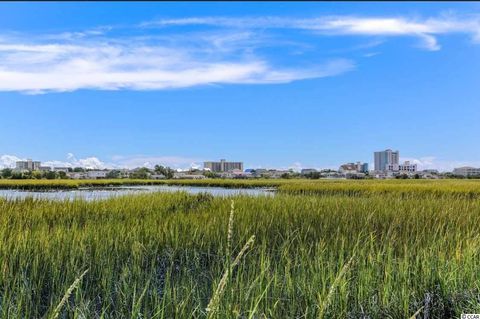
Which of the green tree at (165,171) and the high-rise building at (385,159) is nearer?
the green tree at (165,171)

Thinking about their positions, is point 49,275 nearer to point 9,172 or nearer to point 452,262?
point 452,262

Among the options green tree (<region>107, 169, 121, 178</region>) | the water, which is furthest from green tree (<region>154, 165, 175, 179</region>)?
the water

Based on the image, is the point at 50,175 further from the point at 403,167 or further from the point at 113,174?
the point at 403,167

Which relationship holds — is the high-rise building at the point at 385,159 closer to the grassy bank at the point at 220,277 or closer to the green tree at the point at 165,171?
the green tree at the point at 165,171

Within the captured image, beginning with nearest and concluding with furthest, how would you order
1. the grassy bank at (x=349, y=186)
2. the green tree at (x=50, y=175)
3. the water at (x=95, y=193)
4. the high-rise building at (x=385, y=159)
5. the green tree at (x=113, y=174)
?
the water at (x=95, y=193) < the grassy bank at (x=349, y=186) < the green tree at (x=50, y=175) < the green tree at (x=113, y=174) < the high-rise building at (x=385, y=159)

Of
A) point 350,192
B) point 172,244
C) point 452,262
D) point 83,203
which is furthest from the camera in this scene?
point 350,192

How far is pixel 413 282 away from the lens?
4.49m

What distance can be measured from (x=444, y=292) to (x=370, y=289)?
805 millimetres

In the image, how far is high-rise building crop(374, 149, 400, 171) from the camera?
340 ft

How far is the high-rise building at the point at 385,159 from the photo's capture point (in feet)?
340

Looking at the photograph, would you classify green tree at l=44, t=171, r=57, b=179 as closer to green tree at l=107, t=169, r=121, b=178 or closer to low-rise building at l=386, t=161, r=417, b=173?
green tree at l=107, t=169, r=121, b=178

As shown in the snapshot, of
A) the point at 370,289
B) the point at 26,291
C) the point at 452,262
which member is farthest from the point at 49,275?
the point at 452,262

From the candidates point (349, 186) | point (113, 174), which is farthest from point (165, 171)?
point (349, 186)

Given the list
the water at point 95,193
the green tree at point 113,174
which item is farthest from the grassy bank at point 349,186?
the green tree at point 113,174
